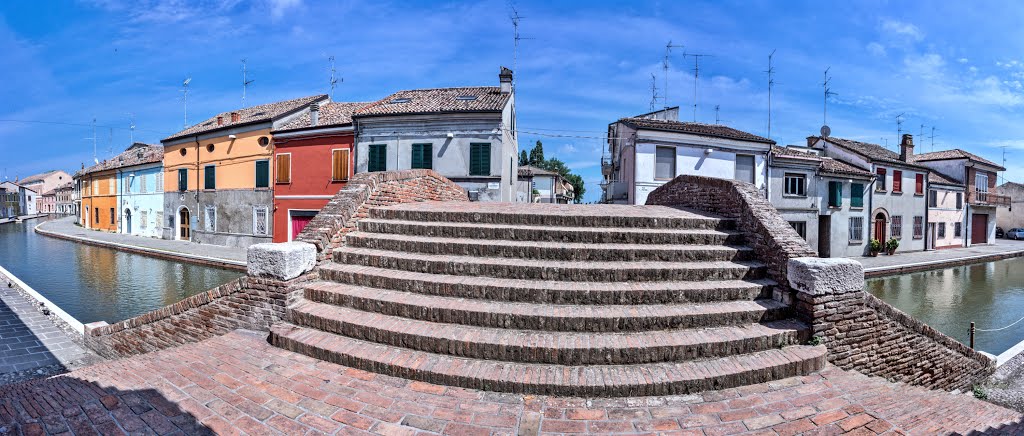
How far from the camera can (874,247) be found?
21.9m

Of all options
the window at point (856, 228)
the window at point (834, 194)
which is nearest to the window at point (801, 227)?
the window at point (834, 194)

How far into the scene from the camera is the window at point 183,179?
24.0 metres

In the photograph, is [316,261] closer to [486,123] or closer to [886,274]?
[486,123]

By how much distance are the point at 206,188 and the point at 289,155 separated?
7435mm

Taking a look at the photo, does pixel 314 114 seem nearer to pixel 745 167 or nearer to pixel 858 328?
pixel 745 167

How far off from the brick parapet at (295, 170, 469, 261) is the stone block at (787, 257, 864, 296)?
5795mm

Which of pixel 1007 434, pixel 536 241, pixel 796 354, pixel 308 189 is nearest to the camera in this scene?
pixel 1007 434

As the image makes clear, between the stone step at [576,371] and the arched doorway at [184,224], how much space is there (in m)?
27.1

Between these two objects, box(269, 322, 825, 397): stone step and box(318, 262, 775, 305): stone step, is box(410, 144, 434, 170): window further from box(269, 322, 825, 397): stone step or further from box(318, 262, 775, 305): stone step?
box(269, 322, 825, 397): stone step

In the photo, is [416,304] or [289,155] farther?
[289,155]

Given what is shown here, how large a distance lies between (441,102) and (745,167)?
1502 cm

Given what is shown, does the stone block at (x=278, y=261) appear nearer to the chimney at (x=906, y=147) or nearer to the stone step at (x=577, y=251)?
the stone step at (x=577, y=251)

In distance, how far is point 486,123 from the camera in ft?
56.5

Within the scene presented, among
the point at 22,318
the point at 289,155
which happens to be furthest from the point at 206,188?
the point at 22,318
